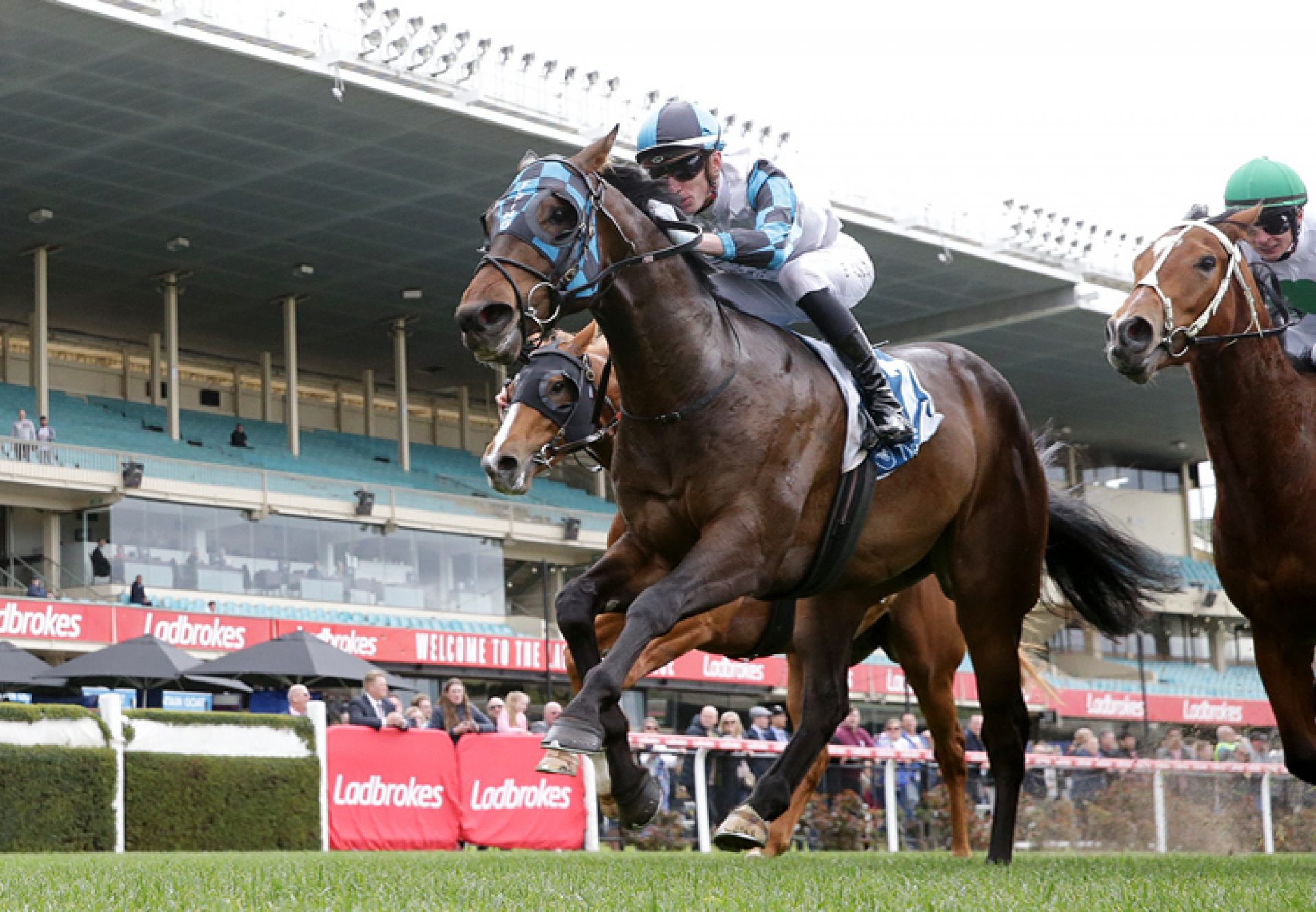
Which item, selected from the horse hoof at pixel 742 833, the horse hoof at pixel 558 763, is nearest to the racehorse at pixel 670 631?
the horse hoof at pixel 742 833

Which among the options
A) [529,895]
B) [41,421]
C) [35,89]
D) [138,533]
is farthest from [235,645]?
[529,895]

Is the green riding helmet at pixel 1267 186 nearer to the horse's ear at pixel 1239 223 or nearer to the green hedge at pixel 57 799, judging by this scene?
the horse's ear at pixel 1239 223

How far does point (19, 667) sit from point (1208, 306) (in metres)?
15.8

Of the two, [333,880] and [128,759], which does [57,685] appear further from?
[333,880]

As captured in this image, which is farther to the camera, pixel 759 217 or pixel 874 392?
pixel 874 392

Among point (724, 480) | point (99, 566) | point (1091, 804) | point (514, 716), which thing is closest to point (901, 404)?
point (724, 480)

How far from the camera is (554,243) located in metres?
5.02

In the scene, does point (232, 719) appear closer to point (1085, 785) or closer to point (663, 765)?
point (663, 765)

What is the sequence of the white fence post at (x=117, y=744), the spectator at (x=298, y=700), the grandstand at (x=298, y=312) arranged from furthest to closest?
the grandstand at (x=298, y=312), the spectator at (x=298, y=700), the white fence post at (x=117, y=744)

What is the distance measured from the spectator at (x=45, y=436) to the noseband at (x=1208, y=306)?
2716 cm

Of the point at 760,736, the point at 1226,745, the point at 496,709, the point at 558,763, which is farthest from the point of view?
the point at 1226,745

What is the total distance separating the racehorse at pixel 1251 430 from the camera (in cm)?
636

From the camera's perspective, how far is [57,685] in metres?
19.3

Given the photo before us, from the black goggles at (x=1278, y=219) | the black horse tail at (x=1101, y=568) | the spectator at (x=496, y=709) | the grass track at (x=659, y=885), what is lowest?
the grass track at (x=659, y=885)
